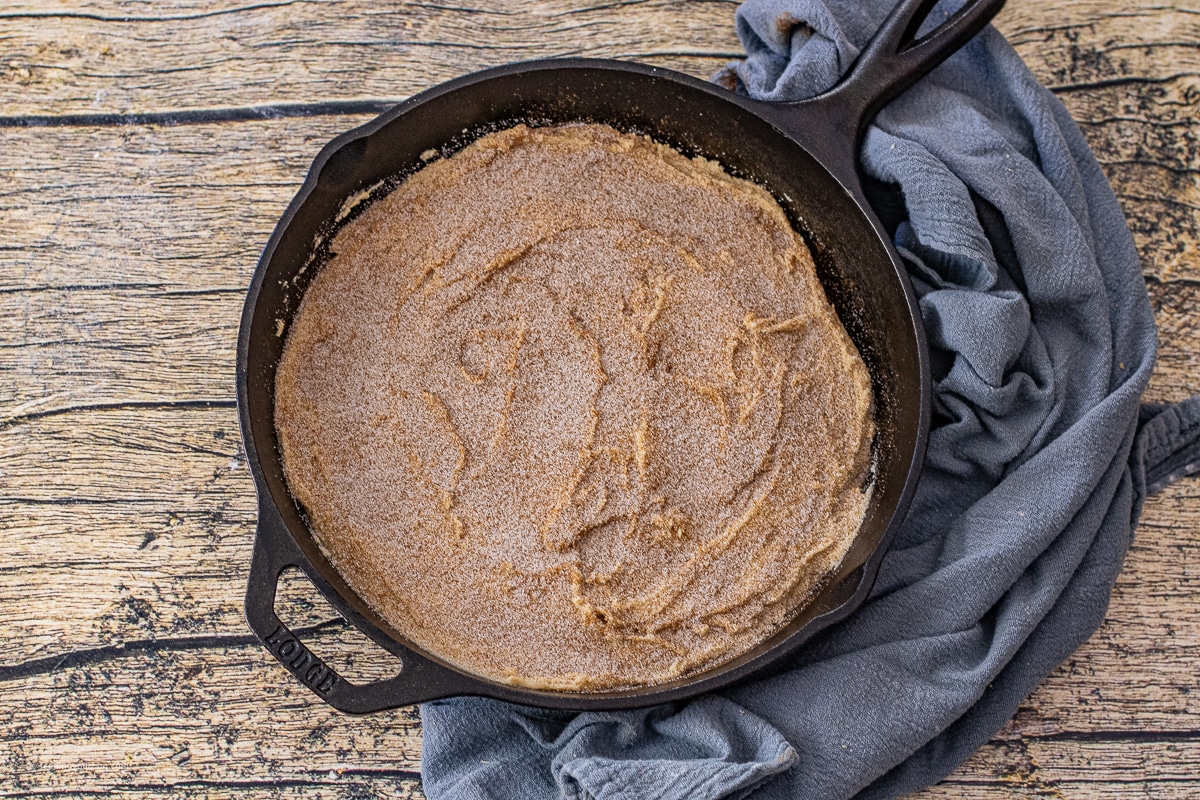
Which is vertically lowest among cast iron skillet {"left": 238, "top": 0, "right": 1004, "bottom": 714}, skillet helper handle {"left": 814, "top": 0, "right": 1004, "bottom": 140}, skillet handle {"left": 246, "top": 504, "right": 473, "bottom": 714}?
skillet handle {"left": 246, "top": 504, "right": 473, "bottom": 714}

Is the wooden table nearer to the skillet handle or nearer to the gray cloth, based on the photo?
the gray cloth

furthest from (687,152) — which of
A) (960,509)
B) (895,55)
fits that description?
(960,509)

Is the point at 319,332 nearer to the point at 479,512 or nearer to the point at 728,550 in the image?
the point at 479,512

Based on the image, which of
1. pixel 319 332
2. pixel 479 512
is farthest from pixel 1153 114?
pixel 319 332

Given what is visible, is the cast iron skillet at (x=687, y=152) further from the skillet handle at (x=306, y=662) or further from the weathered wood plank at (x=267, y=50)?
the weathered wood plank at (x=267, y=50)

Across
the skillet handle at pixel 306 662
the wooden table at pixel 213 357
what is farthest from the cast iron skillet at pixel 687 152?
the wooden table at pixel 213 357

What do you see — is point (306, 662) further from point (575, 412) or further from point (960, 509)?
point (960, 509)

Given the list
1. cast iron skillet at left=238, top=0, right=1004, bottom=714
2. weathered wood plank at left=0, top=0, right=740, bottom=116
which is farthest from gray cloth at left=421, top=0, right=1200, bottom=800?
weathered wood plank at left=0, top=0, right=740, bottom=116
